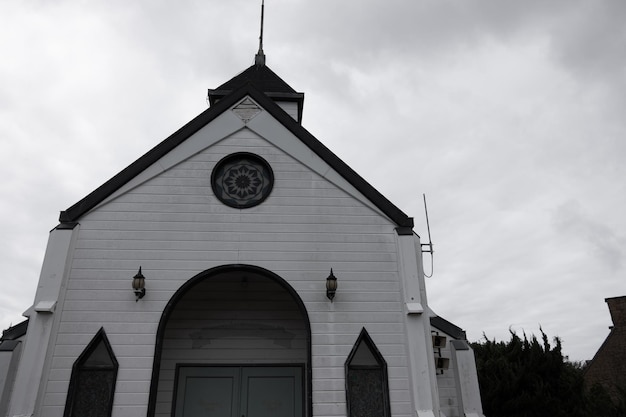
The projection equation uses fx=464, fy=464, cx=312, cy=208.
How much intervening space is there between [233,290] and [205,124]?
12.6 ft

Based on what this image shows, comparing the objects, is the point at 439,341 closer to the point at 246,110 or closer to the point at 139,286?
the point at 139,286

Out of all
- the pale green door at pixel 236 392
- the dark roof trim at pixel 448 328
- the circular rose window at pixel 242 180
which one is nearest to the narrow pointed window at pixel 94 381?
the pale green door at pixel 236 392

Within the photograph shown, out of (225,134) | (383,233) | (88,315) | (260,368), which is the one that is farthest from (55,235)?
(383,233)

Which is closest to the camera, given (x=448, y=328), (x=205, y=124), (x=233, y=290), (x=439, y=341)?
(x=205, y=124)

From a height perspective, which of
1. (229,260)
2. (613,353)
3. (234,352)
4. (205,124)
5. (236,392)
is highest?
(205,124)

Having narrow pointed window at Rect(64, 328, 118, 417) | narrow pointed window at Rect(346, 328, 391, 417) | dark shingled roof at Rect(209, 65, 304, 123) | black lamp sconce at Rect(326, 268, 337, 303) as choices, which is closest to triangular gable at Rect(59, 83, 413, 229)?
black lamp sconce at Rect(326, 268, 337, 303)

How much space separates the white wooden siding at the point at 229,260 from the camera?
8422 millimetres

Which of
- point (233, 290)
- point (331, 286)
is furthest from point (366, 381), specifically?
point (233, 290)

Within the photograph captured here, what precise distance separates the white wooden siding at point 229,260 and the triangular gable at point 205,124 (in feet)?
0.76

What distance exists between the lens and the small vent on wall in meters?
10.6

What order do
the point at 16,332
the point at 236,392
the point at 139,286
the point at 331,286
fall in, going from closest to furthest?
the point at 139,286, the point at 331,286, the point at 16,332, the point at 236,392

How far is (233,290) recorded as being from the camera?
10727 millimetres

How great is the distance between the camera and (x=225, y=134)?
408 inches

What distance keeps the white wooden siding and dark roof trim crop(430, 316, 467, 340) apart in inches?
94.6
